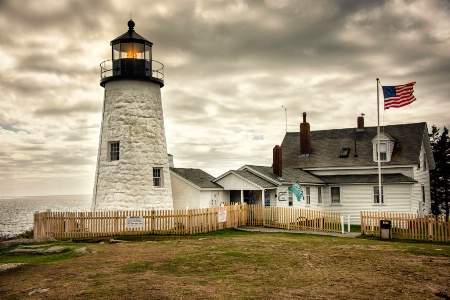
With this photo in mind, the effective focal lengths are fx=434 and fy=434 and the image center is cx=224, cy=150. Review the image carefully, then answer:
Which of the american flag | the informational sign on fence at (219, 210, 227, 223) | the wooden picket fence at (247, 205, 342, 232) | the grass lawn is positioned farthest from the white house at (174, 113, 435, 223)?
the grass lawn

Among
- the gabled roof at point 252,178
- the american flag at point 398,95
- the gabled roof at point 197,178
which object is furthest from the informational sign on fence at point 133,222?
the american flag at point 398,95

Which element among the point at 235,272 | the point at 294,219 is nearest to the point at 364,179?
the point at 294,219

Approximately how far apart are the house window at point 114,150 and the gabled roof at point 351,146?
1798 centimetres

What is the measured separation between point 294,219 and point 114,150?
1255 centimetres

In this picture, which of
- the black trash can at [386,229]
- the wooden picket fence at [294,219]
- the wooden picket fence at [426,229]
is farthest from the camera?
the wooden picket fence at [294,219]

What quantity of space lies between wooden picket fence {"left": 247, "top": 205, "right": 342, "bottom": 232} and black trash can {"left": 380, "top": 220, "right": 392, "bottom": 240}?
4.21m

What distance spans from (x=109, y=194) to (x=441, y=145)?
37.8 m

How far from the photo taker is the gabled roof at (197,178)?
104 feet

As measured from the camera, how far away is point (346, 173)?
38469 mm

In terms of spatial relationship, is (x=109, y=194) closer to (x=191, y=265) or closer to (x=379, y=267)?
(x=191, y=265)

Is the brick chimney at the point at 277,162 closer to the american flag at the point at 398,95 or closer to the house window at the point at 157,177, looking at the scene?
the american flag at the point at 398,95

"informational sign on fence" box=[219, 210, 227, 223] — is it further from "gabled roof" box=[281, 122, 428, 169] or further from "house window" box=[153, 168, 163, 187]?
"gabled roof" box=[281, 122, 428, 169]

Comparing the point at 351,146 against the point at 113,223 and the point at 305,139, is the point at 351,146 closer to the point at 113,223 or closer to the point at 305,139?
the point at 305,139

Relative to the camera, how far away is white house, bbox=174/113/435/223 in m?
32.8
